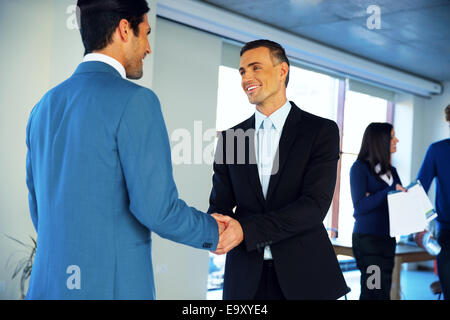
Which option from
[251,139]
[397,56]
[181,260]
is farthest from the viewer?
[397,56]

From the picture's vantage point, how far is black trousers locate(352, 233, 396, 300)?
3656 millimetres

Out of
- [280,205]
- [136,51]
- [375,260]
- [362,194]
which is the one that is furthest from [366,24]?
[136,51]

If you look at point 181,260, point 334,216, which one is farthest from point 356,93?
point 181,260

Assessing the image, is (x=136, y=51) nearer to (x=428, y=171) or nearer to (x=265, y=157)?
(x=265, y=157)

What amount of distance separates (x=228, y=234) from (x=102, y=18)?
80cm

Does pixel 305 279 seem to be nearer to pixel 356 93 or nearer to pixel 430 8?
pixel 430 8

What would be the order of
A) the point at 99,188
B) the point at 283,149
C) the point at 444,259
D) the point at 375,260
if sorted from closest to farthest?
1. the point at 99,188
2. the point at 283,149
3. the point at 444,259
4. the point at 375,260

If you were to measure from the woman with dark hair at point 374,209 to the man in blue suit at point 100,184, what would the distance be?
100 inches

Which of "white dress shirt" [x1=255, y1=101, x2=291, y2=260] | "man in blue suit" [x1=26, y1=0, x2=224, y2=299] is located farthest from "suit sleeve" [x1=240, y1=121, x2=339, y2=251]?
"man in blue suit" [x1=26, y1=0, x2=224, y2=299]

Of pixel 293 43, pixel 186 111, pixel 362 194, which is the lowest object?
pixel 362 194

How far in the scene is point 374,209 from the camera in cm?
369

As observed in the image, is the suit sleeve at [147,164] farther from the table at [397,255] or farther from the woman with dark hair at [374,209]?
the table at [397,255]
